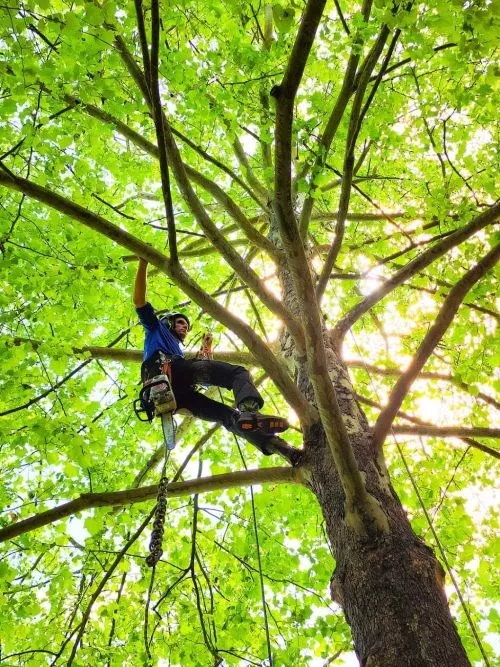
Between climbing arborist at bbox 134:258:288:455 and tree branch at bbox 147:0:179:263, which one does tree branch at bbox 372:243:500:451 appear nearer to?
climbing arborist at bbox 134:258:288:455

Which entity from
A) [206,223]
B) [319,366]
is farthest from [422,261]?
[206,223]

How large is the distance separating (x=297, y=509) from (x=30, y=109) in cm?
415

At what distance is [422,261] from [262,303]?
1.79 metres

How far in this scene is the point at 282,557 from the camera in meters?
4.63

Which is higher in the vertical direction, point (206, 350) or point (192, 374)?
point (206, 350)

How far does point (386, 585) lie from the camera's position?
6.42ft

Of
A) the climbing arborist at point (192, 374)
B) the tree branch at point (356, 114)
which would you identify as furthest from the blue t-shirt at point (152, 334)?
the tree branch at point (356, 114)

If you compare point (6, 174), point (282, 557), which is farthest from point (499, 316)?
point (6, 174)

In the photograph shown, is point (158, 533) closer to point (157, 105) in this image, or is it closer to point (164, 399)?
point (164, 399)

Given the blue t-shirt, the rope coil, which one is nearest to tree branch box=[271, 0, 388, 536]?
the rope coil

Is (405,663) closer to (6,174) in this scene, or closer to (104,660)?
(6,174)

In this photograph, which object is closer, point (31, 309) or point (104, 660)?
point (31, 309)

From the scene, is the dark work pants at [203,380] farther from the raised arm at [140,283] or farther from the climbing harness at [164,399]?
the raised arm at [140,283]

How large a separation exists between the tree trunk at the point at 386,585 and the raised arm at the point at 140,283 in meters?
1.73
